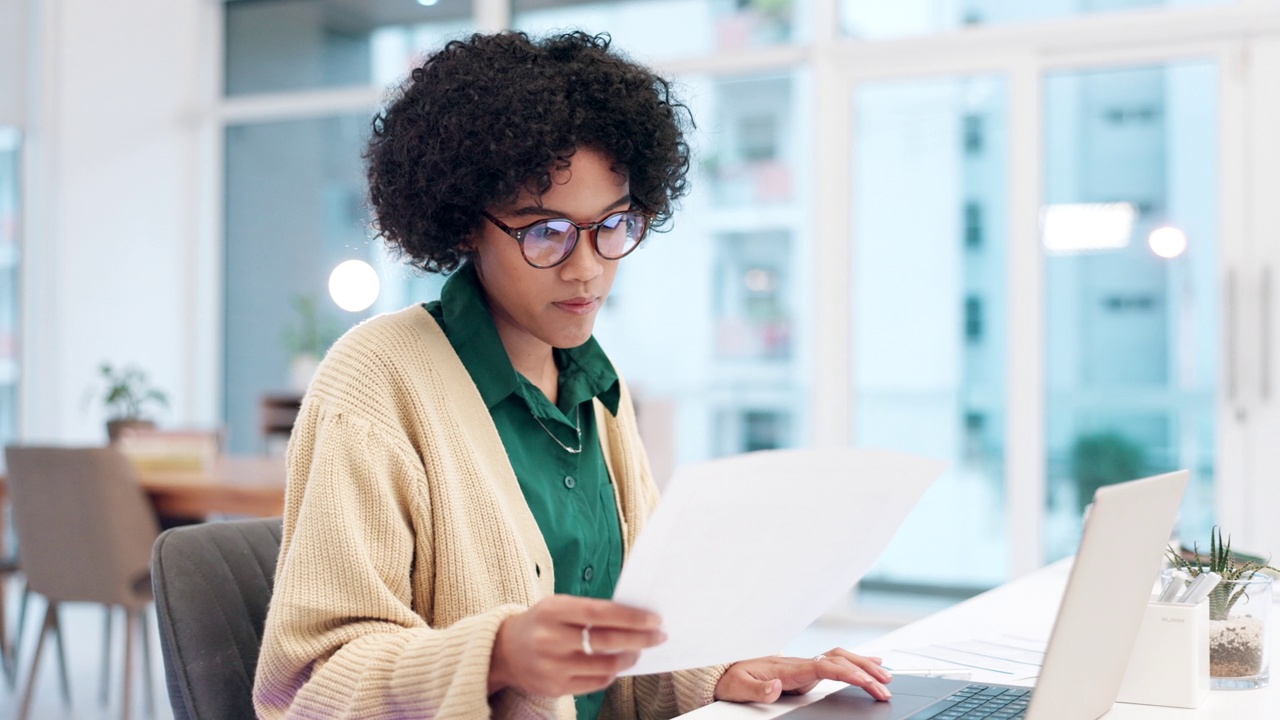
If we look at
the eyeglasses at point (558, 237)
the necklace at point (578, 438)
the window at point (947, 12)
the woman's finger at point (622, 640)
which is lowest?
the woman's finger at point (622, 640)

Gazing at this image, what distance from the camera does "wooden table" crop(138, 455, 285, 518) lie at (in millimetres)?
3283

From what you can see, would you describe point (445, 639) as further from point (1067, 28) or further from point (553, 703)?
point (1067, 28)

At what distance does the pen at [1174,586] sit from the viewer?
4.05ft

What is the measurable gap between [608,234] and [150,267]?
17.7ft

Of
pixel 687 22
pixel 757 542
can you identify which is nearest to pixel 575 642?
pixel 757 542

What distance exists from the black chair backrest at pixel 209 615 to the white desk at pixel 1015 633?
48 cm

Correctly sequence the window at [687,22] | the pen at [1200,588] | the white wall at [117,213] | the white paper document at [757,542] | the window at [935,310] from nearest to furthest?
the white paper document at [757,542] < the pen at [1200,588] < the window at [935,310] < the window at [687,22] < the white wall at [117,213]

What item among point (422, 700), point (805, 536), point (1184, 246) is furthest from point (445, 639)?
point (1184, 246)

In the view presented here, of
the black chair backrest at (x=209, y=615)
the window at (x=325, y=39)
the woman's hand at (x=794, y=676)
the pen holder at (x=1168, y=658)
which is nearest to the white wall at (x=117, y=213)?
the window at (x=325, y=39)

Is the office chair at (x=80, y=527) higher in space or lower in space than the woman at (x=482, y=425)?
lower

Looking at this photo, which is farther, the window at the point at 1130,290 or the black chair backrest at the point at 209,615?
the window at the point at 1130,290

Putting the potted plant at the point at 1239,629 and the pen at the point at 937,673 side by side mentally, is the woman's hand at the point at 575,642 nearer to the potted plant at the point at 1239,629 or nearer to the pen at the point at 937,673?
the pen at the point at 937,673

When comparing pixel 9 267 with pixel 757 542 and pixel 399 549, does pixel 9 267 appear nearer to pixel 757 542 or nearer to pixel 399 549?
pixel 399 549

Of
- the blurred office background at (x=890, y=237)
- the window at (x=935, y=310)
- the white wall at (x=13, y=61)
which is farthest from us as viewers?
the white wall at (x=13, y=61)
